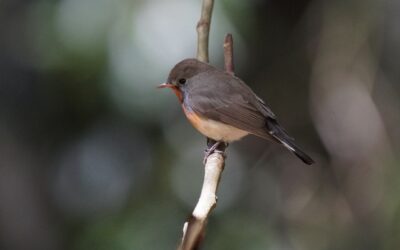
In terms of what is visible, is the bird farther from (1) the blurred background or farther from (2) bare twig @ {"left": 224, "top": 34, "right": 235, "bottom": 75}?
(1) the blurred background

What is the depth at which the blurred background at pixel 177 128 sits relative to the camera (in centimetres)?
371

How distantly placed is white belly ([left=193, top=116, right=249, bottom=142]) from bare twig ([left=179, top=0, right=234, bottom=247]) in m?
0.09

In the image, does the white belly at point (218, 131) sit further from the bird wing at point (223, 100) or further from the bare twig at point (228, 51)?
the bare twig at point (228, 51)

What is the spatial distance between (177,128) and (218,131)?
0.90 m

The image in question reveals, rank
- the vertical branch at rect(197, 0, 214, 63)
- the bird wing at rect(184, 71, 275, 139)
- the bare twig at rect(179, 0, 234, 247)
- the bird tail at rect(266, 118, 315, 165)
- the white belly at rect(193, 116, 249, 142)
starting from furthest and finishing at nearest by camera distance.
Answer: the bird wing at rect(184, 71, 275, 139) → the white belly at rect(193, 116, 249, 142) → the bird tail at rect(266, 118, 315, 165) → the vertical branch at rect(197, 0, 214, 63) → the bare twig at rect(179, 0, 234, 247)

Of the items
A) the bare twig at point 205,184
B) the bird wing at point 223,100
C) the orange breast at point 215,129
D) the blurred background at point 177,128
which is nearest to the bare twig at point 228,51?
the bare twig at point 205,184

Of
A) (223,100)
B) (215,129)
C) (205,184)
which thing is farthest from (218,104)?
(205,184)

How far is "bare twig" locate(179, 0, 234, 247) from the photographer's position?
1.40 metres

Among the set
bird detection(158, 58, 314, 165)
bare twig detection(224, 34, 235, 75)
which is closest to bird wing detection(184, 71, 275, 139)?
bird detection(158, 58, 314, 165)

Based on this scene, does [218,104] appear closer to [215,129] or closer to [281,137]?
[215,129]

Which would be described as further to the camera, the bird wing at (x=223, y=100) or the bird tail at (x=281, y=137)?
the bird wing at (x=223, y=100)

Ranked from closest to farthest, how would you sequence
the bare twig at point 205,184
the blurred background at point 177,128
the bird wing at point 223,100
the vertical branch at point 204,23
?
the bare twig at point 205,184, the vertical branch at point 204,23, the bird wing at point 223,100, the blurred background at point 177,128

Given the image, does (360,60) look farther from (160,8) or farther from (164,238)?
(164,238)

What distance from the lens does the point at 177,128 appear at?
13.4 ft
